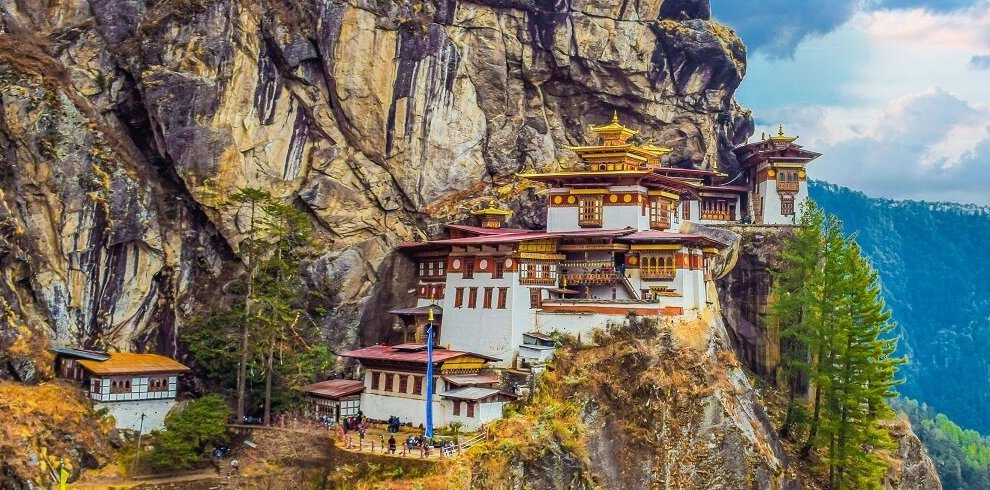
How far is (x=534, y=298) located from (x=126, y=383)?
19.9m

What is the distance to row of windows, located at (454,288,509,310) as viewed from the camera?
47062 mm

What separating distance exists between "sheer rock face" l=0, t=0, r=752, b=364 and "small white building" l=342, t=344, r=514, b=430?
22.4 ft

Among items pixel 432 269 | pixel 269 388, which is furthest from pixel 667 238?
pixel 269 388

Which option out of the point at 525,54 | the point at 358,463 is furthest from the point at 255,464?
→ the point at 525,54

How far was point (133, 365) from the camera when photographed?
4369 cm

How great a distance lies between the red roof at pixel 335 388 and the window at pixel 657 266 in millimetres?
15842

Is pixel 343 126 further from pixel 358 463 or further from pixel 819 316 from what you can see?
pixel 819 316

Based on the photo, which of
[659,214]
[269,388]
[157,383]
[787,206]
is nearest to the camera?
[269,388]

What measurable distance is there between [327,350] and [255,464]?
9.79 m

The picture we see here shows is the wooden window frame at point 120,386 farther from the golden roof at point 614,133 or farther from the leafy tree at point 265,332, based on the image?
the golden roof at point 614,133

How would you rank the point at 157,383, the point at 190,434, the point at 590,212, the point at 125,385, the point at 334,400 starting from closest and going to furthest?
the point at 190,434
the point at 125,385
the point at 157,383
the point at 334,400
the point at 590,212

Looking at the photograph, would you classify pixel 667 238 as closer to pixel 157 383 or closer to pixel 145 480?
pixel 157 383

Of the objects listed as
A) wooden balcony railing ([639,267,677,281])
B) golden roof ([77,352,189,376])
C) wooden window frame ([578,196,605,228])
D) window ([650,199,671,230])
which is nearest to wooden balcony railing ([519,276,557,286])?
wooden balcony railing ([639,267,677,281])

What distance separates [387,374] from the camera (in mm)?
44688
